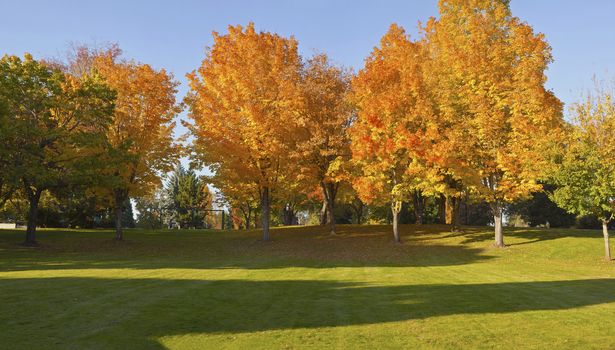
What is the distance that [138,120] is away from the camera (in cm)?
3197

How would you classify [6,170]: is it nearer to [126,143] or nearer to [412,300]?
[126,143]

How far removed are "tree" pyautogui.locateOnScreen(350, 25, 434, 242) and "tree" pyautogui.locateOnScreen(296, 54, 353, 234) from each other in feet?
6.87

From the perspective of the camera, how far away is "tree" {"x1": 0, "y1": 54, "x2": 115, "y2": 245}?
26.9 m

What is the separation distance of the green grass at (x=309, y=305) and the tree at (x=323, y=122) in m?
9.41

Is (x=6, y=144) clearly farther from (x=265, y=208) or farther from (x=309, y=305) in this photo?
(x=309, y=305)

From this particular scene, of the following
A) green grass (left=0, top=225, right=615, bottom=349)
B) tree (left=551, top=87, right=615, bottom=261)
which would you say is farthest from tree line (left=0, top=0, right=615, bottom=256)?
green grass (left=0, top=225, right=615, bottom=349)

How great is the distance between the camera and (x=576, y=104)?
86.1 ft

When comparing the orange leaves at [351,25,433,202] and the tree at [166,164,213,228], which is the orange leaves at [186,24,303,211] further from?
the tree at [166,164,213,228]

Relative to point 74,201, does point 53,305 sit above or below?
below

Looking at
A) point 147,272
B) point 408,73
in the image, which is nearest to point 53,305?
point 147,272

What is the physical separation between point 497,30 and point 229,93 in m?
17.4

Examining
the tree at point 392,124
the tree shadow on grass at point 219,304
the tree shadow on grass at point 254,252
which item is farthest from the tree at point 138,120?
the tree shadow on grass at point 219,304

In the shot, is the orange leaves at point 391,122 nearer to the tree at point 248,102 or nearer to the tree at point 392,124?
the tree at point 392,124

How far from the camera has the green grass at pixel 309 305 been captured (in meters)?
Answer: 8.37
